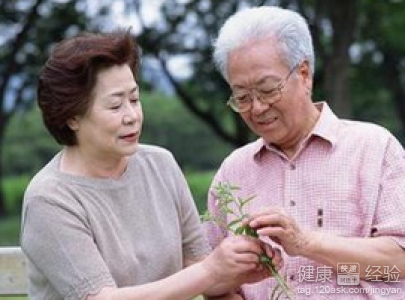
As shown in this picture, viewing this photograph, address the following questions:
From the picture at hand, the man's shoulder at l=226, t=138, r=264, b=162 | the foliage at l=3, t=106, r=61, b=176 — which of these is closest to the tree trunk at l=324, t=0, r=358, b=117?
the man's shoulder at l=226, t=138, r=264, b=162

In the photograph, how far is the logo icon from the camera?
8.25 feet

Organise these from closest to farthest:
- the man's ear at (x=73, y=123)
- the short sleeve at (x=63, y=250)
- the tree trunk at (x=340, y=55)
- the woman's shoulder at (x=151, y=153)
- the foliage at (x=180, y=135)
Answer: the short sleeve at (x=63, y=250) < the man's ear at (x=73, y=123) < the woman's shoulder at (x=151, y=153) < the tree trunk at (x=340, y=55) < the foliage at (x=180, y=135)

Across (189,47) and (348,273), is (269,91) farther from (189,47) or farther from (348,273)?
(189,47)

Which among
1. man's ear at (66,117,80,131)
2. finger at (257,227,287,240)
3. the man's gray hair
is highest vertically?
the man's gray hair

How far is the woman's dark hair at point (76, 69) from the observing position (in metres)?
2.49

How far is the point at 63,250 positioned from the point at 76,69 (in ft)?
1.59

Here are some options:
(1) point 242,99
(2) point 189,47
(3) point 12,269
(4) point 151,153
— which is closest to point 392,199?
(1) point 242,99

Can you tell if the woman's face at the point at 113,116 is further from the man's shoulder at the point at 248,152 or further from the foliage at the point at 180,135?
the foliage at the point at 180,135

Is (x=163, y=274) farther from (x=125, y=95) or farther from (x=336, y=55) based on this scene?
(x=336, y=55)

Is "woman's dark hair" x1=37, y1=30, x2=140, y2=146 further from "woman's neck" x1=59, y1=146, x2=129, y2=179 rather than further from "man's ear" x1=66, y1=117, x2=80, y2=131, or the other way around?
"woman's neck" x1=59, y1=146, x2=129, y2=179

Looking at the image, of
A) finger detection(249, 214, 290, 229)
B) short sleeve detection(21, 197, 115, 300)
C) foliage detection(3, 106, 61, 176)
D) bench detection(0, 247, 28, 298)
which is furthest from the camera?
foliage detection(3, 106, 61, 176)

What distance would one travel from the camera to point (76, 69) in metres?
2.49

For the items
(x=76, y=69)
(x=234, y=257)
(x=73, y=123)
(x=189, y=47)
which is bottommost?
(x=189, y=47)

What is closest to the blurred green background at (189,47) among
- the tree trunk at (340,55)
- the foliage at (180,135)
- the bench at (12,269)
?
the tree trunk at (340,55)
